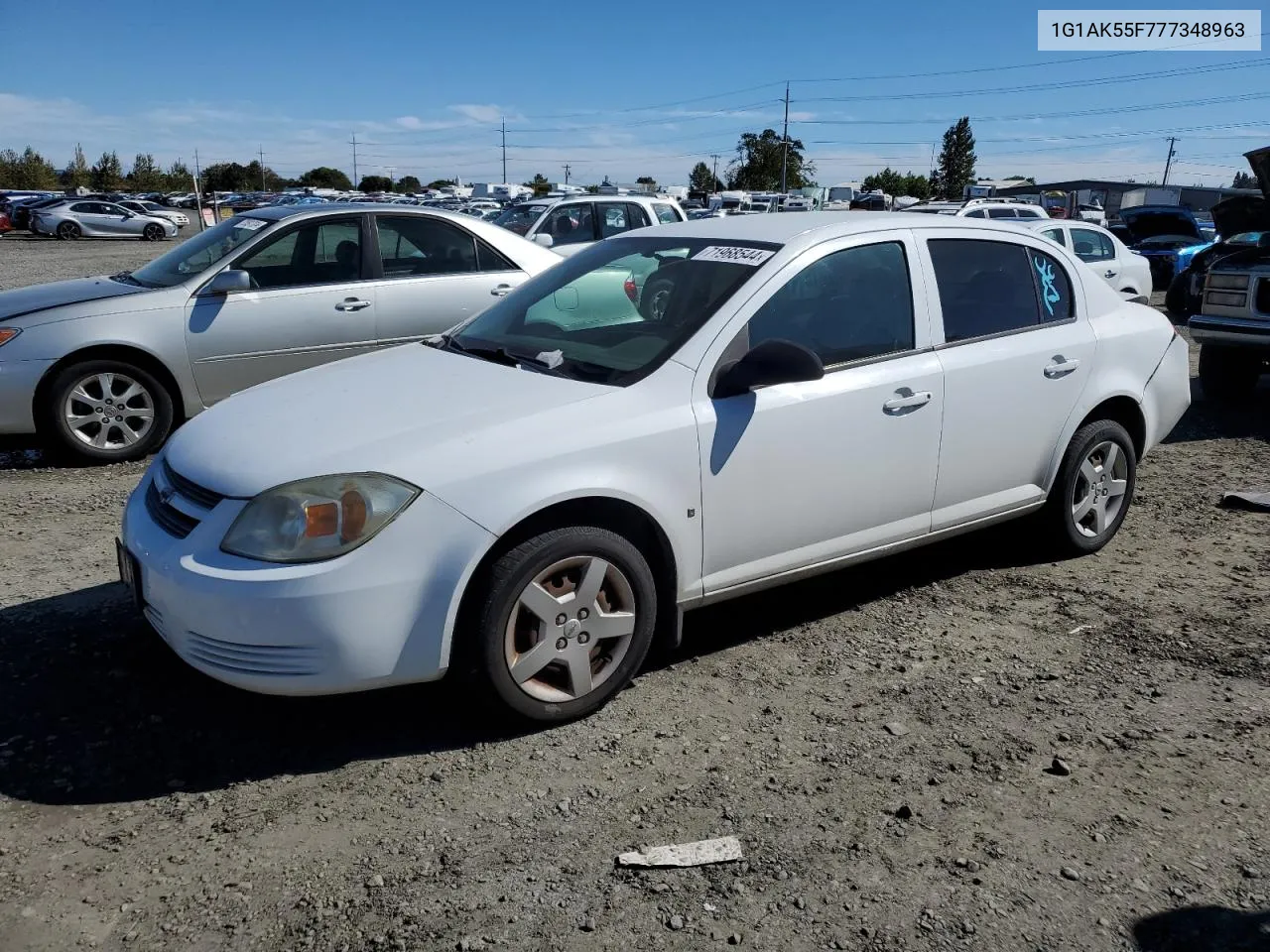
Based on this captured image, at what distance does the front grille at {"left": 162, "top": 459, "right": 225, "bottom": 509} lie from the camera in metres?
3.33

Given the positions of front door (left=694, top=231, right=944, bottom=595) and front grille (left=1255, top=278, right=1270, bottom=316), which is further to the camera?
front grille (left=1255, top=278, right=1270, bottom=316)

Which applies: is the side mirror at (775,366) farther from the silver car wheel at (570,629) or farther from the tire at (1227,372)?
the tire at (1227,372)

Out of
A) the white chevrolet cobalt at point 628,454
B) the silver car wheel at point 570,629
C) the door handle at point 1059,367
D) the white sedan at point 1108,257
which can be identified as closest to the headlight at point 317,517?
the white chevrolet cobalt at point 628,454

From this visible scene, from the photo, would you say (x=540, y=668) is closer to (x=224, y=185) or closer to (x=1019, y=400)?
(x=1019, y=400)

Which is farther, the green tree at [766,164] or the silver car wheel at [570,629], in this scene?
the green tree at [766,164]

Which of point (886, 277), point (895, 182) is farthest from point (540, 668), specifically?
point (895, 182)

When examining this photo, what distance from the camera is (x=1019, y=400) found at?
4594mm

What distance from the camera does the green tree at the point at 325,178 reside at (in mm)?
115438

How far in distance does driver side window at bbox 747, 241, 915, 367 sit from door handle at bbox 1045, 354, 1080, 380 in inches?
31.5

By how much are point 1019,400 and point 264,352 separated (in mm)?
4808

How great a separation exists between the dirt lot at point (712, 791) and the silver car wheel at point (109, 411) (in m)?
2.30

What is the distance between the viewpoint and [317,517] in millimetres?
3133

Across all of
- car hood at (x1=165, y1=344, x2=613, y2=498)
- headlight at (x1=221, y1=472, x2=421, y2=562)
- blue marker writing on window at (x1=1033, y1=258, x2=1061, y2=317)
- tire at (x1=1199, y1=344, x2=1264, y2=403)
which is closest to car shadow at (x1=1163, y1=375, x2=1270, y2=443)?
tire at (x1=1199, y1=344, x2=1264, y2=403)

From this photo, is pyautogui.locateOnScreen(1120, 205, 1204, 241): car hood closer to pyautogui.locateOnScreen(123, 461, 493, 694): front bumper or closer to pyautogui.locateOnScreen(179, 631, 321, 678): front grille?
pyautogui.locateOnScreen(123, 461, 493, 694): front bumper
